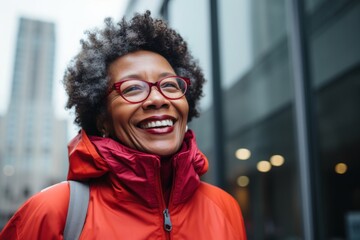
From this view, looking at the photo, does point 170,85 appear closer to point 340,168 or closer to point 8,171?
point 340,168

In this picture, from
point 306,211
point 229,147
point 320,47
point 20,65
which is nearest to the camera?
point 306,211

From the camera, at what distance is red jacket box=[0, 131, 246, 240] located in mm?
1481

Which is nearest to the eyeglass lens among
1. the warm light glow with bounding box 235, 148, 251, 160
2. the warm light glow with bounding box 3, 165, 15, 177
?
the warm light glow with bounding box 235, 148, 251, 160

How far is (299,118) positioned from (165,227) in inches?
106

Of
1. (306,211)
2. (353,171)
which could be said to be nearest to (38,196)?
(306,211)

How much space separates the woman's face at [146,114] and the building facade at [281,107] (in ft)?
5.10

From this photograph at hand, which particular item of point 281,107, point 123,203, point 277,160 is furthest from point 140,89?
point 277,160

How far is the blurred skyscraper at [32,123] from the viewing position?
251 ft

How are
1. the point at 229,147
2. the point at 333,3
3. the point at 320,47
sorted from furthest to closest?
the point at 229,147, the point at 320,47, the point at 333,3

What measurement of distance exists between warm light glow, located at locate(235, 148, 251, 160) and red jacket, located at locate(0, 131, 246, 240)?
6003mm

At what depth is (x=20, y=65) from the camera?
279 ft

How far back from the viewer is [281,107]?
739 cm

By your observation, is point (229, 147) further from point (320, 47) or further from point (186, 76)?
point (186, 76)

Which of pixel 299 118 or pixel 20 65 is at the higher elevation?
pixel 20 65
